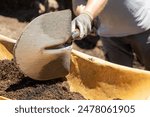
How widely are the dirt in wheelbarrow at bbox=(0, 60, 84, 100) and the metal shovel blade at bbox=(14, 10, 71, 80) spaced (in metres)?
0.11

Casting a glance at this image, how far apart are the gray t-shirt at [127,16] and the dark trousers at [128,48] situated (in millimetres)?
52

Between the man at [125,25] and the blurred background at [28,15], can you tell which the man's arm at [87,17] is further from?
the blurred background at [28,15]

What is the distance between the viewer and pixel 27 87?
9.23 ft

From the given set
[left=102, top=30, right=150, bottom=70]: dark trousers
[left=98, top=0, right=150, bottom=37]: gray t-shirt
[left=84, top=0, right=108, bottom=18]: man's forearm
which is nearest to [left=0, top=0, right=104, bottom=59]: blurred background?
[left=102, top=30, right=150, bottom=70]: dark trousers

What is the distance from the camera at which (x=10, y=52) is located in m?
3.16

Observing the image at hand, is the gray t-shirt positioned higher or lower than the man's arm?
lower

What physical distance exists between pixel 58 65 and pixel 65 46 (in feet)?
0.47

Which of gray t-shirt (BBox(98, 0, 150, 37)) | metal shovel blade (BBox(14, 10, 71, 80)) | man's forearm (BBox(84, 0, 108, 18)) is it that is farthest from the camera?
gray t-shirt (BBox(98, 0, 150, 37))

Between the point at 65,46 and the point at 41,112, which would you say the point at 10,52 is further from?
the point at 41,112

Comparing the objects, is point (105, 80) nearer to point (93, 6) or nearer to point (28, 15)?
point (93, 6)

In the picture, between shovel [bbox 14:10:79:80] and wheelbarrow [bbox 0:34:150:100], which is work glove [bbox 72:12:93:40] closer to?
shovel [bbox 14:10:79:80]

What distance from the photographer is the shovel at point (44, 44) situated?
2.55 m

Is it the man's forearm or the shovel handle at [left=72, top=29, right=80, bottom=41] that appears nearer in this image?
the shovel handle at [left=72, top=29, right=80, bottom=41]

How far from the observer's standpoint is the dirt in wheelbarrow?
272 cm
